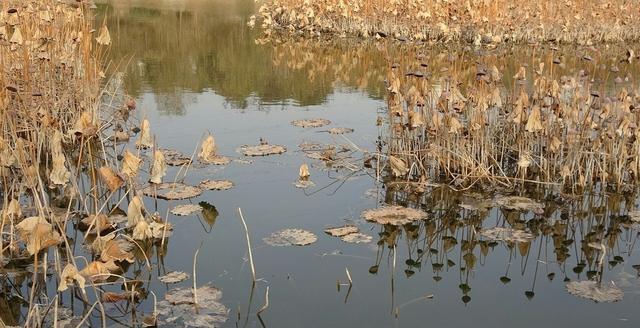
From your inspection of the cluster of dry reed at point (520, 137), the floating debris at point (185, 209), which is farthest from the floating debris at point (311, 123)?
the floating debris at point (185, 209)

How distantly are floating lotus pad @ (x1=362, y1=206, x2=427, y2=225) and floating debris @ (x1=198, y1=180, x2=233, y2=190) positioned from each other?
3.57ft

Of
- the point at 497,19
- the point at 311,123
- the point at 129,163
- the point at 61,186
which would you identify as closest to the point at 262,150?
the point at 311,123

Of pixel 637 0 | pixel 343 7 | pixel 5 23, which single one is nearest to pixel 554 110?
pixel 5 23

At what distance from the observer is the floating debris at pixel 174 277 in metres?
3.43

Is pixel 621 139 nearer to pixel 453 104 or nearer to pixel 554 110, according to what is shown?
pixel 554 110

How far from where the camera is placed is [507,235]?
416 centimetres

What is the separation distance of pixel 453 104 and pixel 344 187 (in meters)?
1.04

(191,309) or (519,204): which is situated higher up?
(519,204)

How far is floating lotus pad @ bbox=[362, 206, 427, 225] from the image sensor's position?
14.2ft

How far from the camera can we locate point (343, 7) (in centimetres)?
1366

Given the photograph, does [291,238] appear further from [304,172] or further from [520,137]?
[520,137]

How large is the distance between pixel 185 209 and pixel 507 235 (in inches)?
81.5

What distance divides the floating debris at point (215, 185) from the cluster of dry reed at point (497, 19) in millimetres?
8235

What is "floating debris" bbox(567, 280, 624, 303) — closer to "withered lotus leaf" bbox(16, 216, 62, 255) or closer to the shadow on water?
the shadow on water
